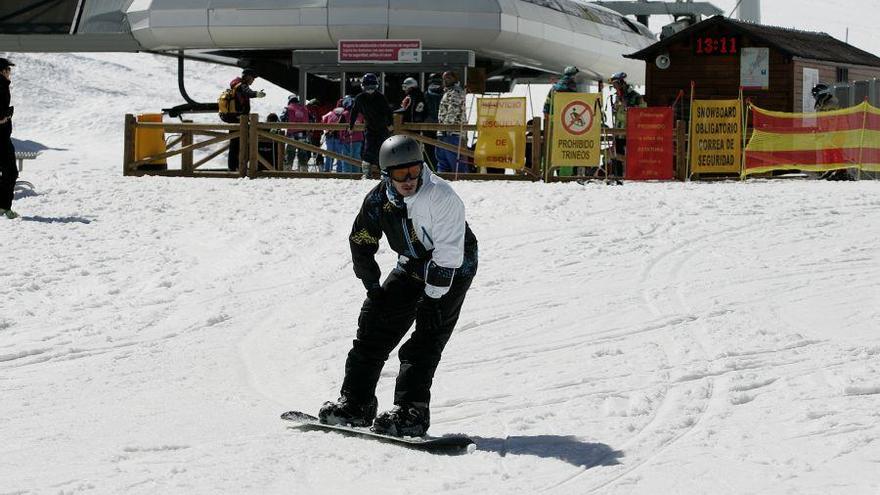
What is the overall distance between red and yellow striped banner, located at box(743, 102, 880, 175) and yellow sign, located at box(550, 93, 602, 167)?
2.28 m

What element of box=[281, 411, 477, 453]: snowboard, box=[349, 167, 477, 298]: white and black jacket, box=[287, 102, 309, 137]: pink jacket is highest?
box=[287, 102, 309, 137]: pink jacket

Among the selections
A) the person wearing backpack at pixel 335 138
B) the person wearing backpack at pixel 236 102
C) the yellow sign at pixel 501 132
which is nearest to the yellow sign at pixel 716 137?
the yellow sign at pixel 501 132

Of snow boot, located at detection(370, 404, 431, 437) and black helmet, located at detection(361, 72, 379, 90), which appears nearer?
snow boot, located at detection(370, 404, 431, 437)

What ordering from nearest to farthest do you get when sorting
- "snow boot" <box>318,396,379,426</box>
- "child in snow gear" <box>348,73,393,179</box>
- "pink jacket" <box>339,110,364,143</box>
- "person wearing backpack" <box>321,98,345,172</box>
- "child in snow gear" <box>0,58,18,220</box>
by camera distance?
"snow boot" <box>318,396,379,426</box>, "child in snow gear" <box>0,58,18,220</box>, "child in snow gear" <box>348,73,393,179</box>, "pink jacket" <box>339,110,364,143</box>, "person wearing backpack" <box>321,98,345,172</box>

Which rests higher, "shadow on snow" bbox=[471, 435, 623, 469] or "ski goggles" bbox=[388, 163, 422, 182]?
"ski goggles" bbox=[388, 163, 422, 182]

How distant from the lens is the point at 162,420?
6.74 metres

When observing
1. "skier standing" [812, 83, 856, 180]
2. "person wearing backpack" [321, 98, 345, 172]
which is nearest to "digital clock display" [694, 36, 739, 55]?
→ "skier standing" [812, 83, 856, 180]

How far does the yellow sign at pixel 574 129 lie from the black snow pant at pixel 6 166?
24.2 feet

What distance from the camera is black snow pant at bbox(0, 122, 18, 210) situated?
44.9 feet

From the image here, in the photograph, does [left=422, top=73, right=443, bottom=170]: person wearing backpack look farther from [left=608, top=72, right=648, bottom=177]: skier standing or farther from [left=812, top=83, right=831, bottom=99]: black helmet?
[left=812, top=83, right=831, bottom=99]: black helmet

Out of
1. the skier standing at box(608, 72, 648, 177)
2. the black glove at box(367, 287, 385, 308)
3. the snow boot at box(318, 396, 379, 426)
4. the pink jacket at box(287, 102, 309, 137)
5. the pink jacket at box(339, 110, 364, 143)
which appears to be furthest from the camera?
the pink jacket at box(287, 102, 309, 137)

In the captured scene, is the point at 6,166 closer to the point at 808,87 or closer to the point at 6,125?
the point at 6,125

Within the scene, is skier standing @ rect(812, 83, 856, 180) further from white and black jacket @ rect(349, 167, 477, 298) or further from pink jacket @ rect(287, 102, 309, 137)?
white and black jacket @ rect(349, 167, 477, 298)

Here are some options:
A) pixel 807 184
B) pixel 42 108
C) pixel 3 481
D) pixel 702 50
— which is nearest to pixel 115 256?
pixel 3 481
